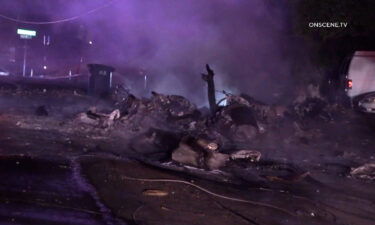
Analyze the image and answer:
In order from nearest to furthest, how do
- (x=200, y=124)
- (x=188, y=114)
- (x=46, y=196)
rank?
(x=46, y=196) → (x=200, y=124) → (x=188, y=114)

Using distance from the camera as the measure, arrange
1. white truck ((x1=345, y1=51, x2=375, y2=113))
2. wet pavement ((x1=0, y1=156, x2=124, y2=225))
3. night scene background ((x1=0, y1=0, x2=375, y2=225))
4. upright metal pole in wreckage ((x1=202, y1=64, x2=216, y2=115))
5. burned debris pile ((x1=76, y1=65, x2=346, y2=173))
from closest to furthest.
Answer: wet pavement ((x1=0, y1=156, x2=124, y2=225)), night scene background ((x1=0, y1=0, x2=375, y2=225)), burned debris pile ((x1=76, y1=65, x2=346, y2=173)), upright metal pole in wreckage ((x1=202, y1=64, x2=216, y2=115)), white truck ((x1=345, y1=51, x2=375, y2=113))

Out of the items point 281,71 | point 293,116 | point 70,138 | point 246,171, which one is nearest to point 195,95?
point 281,71

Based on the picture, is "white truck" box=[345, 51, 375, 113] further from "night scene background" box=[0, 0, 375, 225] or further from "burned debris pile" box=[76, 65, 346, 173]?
"burned debris pile" box=[76, 65, 346, 173]

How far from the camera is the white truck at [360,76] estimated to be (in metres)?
10.1

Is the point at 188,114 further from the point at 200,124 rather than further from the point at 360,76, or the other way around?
the point at 360,76

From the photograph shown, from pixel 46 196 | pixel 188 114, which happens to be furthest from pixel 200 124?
pixel 46 196

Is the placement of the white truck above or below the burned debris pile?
above

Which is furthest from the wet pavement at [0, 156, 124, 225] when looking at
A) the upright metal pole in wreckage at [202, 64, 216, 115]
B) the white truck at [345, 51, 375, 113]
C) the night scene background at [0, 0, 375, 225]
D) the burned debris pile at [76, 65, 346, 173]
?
the white truck at [345, 51, 375, 113]

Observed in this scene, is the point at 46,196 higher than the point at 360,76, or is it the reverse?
the point at 360,76

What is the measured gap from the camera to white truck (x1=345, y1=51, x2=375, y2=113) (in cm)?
Answer: 1009

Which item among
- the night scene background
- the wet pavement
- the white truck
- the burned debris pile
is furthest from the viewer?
the white truck

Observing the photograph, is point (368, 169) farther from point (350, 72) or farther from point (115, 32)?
point (115, 32)

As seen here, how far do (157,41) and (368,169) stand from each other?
28.9 feet

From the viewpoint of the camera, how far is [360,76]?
33.7 ft
